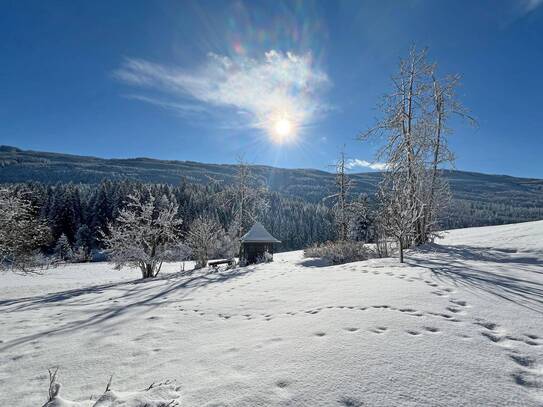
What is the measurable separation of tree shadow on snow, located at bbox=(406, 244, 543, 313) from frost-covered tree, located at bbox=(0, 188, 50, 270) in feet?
57.1

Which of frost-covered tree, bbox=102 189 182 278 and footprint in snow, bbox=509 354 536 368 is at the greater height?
footprint in snow, bbox=509 354 536 368

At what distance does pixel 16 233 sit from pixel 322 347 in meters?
16.3

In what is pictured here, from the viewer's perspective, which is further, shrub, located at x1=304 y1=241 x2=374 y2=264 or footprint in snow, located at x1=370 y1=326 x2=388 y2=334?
shrub, located at x1=304 y1=241 x2=374 y2=264

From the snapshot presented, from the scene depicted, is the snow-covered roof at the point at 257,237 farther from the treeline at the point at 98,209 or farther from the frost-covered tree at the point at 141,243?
the treeline at the point at 98,209

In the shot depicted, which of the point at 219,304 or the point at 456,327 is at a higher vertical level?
the point at 456,327

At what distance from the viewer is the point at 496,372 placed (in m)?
2.79

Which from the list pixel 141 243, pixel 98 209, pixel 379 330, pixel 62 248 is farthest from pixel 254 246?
pixel 98 209

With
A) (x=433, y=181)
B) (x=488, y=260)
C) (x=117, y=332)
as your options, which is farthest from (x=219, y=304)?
(x=433, y=181)

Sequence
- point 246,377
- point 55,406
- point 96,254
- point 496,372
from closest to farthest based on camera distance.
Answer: point 55,406, point 496,372, point 246,377, point 96,254

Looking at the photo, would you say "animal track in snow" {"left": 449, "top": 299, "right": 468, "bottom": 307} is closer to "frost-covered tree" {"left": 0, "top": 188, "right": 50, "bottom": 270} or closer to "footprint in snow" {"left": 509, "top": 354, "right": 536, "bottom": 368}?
"footprint in snow" {"left": 509, "top": 354, "right": 536, "bottom": 368}

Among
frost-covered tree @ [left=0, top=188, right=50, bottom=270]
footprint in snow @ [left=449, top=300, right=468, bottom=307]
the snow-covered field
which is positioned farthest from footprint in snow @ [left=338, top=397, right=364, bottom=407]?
frost-covered tree @ [left=0, top=188, right=50, bottom=270]

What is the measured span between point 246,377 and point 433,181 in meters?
16.2

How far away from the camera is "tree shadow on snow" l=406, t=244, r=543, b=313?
5.48 metres

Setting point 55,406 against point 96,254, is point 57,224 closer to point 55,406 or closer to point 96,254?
point 96,254
